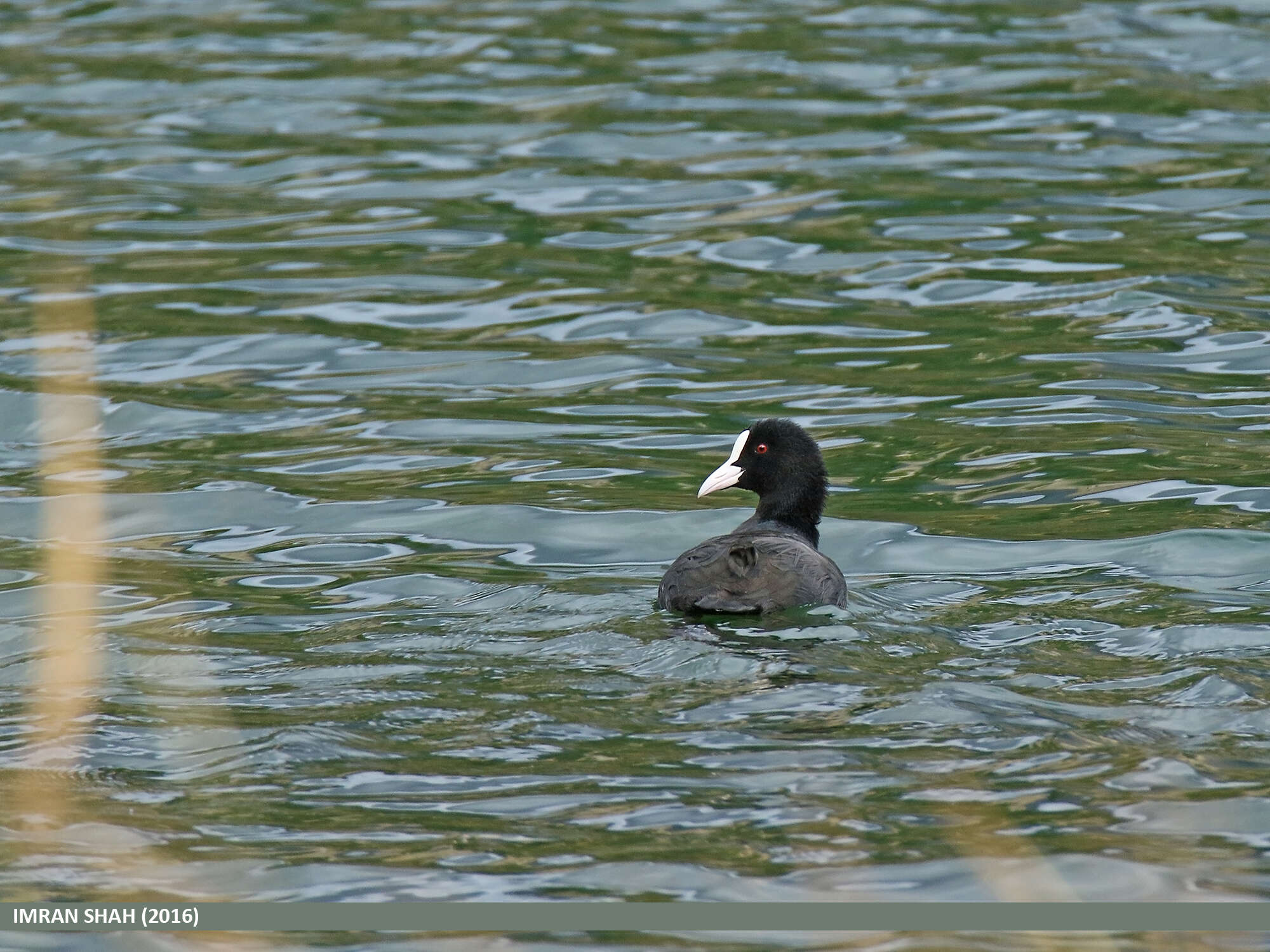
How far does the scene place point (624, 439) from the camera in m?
10.4

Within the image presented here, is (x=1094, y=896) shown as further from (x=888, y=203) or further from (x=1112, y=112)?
(x=1112, y=112)

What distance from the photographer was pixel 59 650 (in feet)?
23.8

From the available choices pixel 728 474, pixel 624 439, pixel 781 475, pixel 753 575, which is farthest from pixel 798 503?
pixel 624 439

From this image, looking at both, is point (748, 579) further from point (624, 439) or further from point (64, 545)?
point (64, 545)

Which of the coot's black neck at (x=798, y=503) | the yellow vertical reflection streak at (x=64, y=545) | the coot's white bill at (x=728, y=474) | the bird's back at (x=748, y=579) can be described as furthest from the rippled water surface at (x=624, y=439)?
the coot's white bill at (x=728, y=474)

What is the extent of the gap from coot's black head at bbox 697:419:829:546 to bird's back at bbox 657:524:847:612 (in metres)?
0.97

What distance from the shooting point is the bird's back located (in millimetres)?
7137

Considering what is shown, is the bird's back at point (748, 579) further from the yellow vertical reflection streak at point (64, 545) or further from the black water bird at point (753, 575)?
the yellow vertical reflection streak at point (64, 545)

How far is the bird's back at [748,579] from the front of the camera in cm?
714

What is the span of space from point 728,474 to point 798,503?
319 mm

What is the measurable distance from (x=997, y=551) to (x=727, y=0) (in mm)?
12121

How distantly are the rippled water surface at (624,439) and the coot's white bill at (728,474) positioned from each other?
57 centimetres


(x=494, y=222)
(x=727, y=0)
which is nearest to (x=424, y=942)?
(x=494, y=222)

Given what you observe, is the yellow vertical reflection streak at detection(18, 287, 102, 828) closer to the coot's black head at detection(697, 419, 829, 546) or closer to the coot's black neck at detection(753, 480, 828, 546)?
the coot's black head at detection(697, 419, 829, 546)
